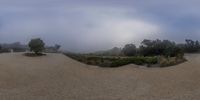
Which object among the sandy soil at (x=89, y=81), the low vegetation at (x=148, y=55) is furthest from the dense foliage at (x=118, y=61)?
the sandy soil at (x=89, y=81)

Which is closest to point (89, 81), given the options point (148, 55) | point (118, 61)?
point (118, 61)

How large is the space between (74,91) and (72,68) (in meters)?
7.48

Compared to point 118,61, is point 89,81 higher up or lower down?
lower down

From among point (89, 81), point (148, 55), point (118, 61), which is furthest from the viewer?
point (148, 55)

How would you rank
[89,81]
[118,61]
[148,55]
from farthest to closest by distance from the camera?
1. [148,55]
2. [118,61]
3. [89,81]

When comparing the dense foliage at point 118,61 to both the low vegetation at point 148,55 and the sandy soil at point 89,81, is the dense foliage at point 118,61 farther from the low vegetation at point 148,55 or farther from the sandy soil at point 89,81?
Answer: the sandy soil at point 89,81

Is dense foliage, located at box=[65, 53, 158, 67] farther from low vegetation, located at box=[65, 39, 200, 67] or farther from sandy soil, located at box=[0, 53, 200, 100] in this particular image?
sandy soil, located at box=[0, 53, 200, 100]

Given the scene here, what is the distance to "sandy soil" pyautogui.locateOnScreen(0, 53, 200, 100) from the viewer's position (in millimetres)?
18139

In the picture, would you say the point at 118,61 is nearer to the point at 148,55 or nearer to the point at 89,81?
the point at 148,55

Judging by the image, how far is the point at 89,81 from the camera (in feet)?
73.0

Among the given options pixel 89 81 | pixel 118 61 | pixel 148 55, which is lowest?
pixel 89 81

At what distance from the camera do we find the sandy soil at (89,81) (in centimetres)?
1814

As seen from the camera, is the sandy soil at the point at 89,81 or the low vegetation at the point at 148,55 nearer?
the sandy soil at the point at 89,81

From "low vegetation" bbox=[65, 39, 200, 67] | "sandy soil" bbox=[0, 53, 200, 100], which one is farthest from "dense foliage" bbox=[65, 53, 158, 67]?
"sandy soil" bbox=[0, 53, 200, 100]
